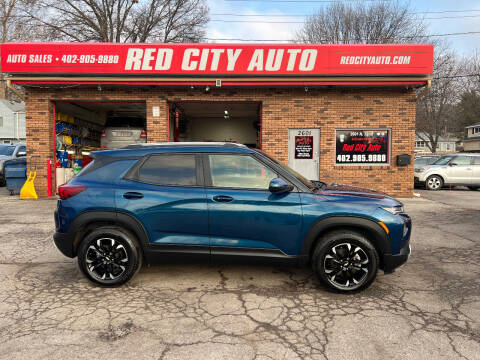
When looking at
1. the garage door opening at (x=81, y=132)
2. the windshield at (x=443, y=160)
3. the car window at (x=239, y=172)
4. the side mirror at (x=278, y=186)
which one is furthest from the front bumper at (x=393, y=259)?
the windshield at (x=443, y=160)

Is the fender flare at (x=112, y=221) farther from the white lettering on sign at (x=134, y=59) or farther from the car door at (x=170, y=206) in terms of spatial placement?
the white lettering on sign at (x=134, y=59)

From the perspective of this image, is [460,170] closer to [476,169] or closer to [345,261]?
[476,169]

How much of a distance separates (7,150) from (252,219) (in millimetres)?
15903

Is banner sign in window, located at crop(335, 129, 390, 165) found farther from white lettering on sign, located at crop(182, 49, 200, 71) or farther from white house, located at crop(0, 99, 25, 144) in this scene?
white house, located at crop(0, 99, 25, 144)

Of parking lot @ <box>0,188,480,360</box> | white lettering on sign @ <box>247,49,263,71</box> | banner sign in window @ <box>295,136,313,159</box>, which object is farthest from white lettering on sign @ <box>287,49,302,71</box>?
parking lot @ <box>0,188,480,360</box>

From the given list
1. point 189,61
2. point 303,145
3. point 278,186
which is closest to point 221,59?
point 189,61

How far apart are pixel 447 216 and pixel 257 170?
6677 mm

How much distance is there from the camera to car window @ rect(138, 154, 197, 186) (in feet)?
11.9

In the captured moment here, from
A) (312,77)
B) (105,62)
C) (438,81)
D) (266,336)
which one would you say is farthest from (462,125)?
(266,336)

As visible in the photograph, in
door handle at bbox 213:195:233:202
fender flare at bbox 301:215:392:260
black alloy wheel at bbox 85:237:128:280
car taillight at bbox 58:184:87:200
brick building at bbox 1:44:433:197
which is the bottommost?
black alloy wheel at bbox 85:237:128:280

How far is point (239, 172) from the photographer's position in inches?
142

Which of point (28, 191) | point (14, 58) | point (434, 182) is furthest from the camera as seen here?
point (434, 182)

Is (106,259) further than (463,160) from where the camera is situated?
No

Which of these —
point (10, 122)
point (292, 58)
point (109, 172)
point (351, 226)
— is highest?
point (10, 122)
